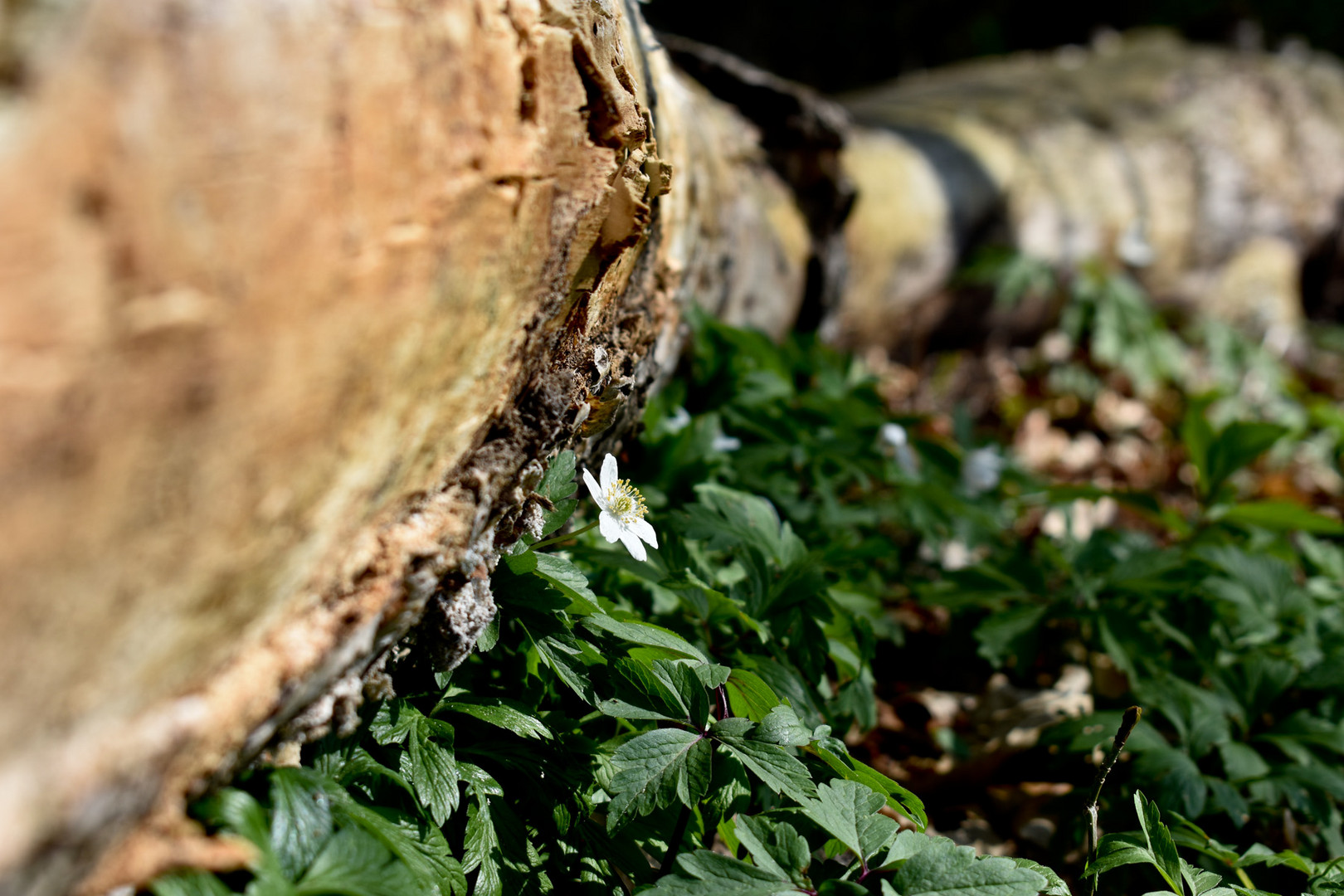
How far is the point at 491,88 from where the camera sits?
1042mm

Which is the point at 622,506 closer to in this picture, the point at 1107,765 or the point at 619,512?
the point at 619,512

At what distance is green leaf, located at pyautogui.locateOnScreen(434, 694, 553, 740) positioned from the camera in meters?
1.37

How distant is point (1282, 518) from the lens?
9.00 ft

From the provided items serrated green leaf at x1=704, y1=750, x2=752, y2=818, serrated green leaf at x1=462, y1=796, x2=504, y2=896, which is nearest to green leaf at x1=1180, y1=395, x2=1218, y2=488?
serrated green leaf at x1=704, y1=750, x2=752, y2=818

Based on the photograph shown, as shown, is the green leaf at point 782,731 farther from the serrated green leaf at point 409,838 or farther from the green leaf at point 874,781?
the serrated green leaf at point 409,838

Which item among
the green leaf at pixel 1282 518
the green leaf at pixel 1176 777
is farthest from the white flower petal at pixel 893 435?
the green leaf at pixel 1282 518

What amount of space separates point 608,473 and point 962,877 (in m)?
0.83

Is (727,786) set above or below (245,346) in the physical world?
below

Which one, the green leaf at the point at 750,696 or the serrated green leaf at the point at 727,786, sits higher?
the green leaf at the point at 750,696

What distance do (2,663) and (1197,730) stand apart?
6.74ft

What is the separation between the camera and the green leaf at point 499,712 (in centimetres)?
137

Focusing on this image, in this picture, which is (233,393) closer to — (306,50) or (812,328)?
(306,50)

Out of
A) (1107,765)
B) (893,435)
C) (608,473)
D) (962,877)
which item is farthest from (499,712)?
(893,435)

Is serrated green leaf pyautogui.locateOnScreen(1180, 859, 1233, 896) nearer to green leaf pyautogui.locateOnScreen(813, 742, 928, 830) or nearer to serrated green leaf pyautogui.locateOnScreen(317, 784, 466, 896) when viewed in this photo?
green leaf pyautogui.locateOnScreen(813, 742, 928, 830)
